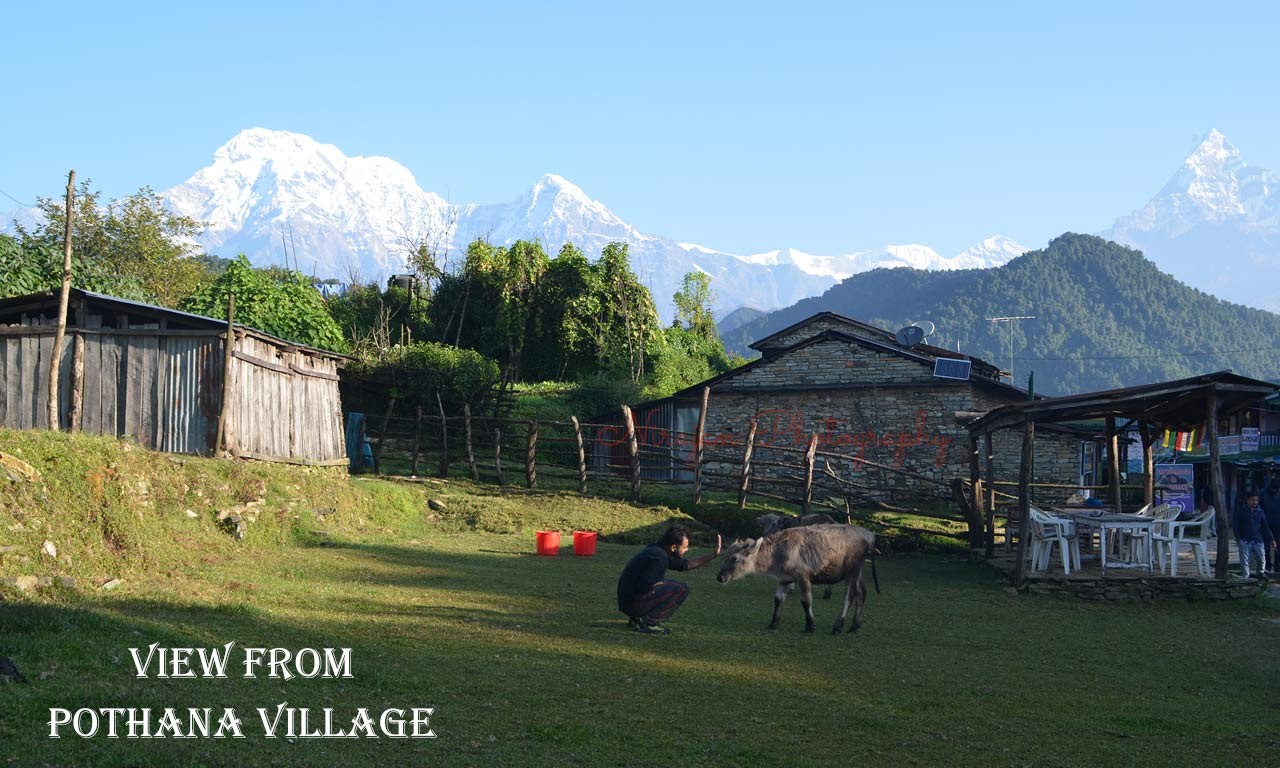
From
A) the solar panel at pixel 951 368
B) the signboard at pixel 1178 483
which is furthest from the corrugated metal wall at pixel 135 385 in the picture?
the signboard at pixel 1178 483

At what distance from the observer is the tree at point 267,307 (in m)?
28.3

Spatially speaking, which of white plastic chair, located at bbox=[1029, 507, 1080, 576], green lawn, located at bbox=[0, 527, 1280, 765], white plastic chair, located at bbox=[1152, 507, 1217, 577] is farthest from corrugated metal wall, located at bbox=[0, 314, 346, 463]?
white plastic chair, located at bbox=[1152, 507, 1217, 577]

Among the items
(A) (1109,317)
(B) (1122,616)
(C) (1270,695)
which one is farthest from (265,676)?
(A) (1109,317)

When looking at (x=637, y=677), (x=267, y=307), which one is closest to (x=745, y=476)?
(x=267, y=307)

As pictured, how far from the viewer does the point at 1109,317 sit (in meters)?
138

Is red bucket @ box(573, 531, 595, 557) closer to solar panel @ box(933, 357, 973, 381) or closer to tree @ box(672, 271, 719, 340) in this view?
solar panel @ box(933, 357, 973, 381)

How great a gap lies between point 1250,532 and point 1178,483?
13.5 m

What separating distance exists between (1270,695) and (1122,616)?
5225mm

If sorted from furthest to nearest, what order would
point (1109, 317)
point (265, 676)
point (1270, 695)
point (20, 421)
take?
point (1109, 317) < point (20, 421) < point (1270, 695) < point (265, 676)

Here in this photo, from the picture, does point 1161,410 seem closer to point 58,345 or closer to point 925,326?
point 58,345

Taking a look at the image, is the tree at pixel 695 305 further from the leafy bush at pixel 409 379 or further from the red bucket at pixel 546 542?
the red bucket at pixel 546 542

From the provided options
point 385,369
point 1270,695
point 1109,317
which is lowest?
point 1270,695

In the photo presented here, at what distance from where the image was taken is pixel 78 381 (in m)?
18.9

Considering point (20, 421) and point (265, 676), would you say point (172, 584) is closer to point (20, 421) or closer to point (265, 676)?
point (265, 676)
